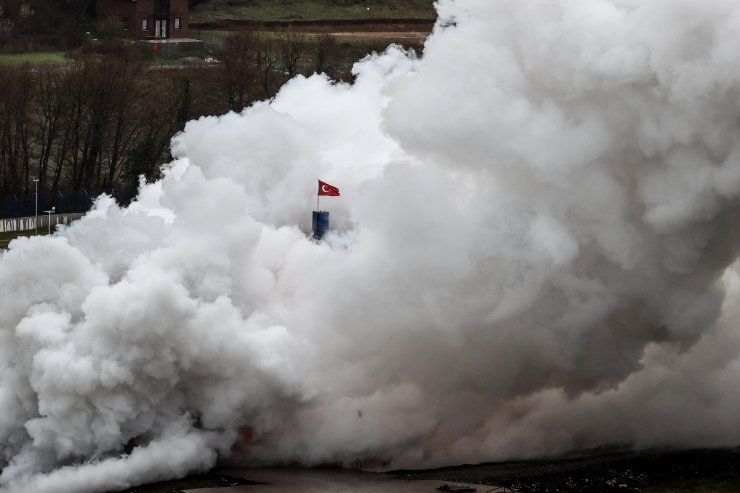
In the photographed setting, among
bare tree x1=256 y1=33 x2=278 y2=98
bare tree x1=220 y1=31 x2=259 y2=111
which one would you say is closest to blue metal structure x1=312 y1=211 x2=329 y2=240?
bare tree x1=220 y1=31 x2=259 y2=111

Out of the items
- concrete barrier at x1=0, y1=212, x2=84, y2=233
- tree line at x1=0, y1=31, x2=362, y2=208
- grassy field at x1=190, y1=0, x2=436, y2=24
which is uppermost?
grassy field at x1=190, y1=0, x2=436, y2=24

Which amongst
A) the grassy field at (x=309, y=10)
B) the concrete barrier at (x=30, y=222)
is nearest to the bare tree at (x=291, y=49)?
the grassy field at (x=309, y=10)

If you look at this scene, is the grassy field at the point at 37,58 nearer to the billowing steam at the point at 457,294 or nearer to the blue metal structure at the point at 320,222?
the blue metal structure at the point at 320,222

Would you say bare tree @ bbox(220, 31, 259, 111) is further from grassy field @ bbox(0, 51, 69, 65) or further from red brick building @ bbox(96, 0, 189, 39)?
red brick building @ bbox(96, 0, 189, 39)

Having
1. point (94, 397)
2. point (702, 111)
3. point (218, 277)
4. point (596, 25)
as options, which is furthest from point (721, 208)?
point (94, 397)

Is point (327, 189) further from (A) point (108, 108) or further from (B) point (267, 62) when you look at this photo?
(B) point (267, 62)
